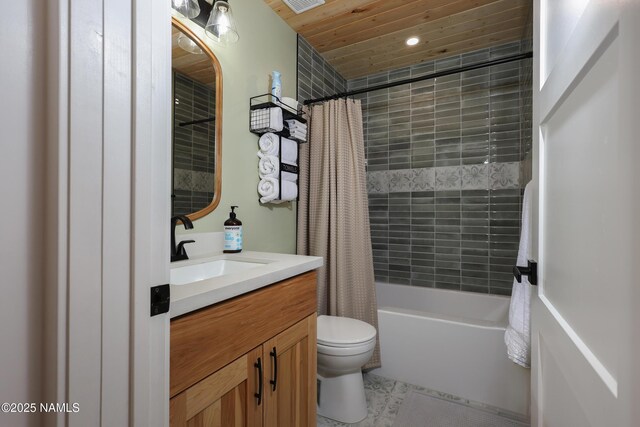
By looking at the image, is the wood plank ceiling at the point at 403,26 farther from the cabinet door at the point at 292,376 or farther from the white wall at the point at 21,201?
the cabinet door at the point at 292,376

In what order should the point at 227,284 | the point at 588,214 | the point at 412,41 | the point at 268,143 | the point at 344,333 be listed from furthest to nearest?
the point at 412,41 → the point at 268,143 → the point at 344,333 → the point at 227,284 → the point at 588,214

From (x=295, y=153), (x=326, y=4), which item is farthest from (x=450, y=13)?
(x=295, y=153)

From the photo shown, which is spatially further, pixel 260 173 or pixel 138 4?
pixel 260 173

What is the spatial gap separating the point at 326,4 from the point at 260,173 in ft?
3.69

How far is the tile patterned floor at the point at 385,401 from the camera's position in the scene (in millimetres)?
1548

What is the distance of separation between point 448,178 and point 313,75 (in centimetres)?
140

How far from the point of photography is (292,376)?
1088mm

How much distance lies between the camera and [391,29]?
2.07 m

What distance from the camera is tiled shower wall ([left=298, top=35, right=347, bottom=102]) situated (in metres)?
2.15

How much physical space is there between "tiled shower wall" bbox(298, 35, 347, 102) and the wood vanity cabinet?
153cm

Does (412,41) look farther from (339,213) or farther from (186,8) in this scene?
(186,8)

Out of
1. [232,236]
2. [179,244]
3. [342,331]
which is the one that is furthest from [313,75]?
[342,331]

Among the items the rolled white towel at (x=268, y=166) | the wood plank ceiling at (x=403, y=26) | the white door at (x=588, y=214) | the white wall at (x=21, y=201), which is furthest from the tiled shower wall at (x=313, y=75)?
the white wall at (x=21, y=201)

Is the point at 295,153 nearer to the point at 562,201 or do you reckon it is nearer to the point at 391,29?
the point at 391,29
